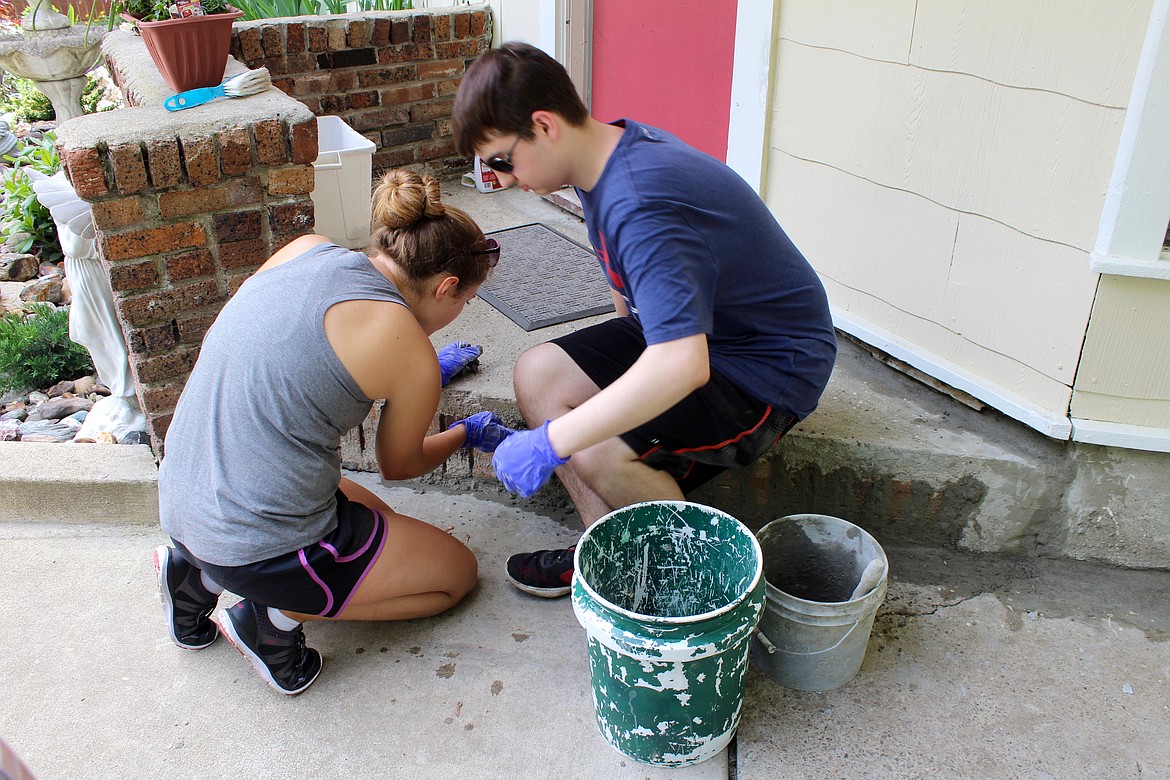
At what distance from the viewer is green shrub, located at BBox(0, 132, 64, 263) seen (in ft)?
15.2

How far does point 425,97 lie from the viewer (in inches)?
169

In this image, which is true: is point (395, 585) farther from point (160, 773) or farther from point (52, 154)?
point (52, 154)

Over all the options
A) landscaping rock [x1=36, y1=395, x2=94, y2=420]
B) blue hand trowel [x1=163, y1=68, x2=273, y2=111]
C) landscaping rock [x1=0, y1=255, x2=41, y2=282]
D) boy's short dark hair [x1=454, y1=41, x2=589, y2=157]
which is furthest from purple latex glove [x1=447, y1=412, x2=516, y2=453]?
landscaping rock [x1=0, y1=255, x2=41, y2=282]

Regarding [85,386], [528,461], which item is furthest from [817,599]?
[85,386]

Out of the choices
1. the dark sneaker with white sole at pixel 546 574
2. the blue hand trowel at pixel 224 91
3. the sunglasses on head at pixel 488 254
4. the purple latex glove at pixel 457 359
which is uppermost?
the blue hand trowel at pixel 224 91

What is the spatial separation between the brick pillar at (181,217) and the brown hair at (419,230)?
0.58 metres

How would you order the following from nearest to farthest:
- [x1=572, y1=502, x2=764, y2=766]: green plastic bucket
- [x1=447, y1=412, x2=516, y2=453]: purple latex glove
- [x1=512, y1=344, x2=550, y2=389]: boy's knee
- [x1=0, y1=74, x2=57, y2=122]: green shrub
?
1. [x1=572, y1=502, x2=764, y2=766]: green plastic bucket
2. [x1=512, y1=344, x2=550, y2=389]: boy's knee
3. [x1=447, y1=412, x2=516, y2=453]: purple latex glove
4. [x1=0, y1=74, x2=57, y2=122]: green shrub

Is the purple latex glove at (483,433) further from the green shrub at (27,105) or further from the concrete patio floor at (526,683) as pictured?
the green shrub at (27,105)

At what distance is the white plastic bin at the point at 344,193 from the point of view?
3.09 meters

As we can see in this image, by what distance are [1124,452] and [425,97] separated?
10.9ft

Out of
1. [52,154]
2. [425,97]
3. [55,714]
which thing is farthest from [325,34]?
[55,714]

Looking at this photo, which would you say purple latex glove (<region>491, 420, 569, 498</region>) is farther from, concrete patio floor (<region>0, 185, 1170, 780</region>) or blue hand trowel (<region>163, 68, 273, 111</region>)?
blue hand trowel (<region>163, 68, 273, 111</region>)

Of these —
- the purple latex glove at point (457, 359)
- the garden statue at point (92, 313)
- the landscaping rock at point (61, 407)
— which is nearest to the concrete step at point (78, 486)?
the garden statue at point (92, 313)

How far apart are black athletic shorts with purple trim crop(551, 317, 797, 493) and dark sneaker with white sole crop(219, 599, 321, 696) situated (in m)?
0.88
